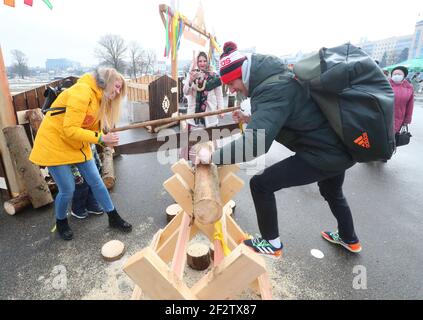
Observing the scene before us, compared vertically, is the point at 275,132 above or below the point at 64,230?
above

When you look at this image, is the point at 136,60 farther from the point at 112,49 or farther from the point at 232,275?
the point at 232,275

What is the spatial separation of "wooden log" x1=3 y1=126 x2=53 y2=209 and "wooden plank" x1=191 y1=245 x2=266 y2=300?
2820 mm

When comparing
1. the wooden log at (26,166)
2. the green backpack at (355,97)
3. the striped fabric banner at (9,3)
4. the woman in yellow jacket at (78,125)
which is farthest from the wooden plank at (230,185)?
the striped fabric banner at (9,3)

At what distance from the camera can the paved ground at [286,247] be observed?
6.97 feet

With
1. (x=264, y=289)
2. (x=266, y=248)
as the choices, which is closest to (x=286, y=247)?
(x=266, y=248)

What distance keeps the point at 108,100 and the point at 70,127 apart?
0.45 meters

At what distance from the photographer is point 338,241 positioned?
2.63 m

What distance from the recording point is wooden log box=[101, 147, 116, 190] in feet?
12.5

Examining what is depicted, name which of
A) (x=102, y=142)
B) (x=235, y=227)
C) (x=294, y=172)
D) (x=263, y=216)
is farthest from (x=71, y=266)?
(x=294, y=172)

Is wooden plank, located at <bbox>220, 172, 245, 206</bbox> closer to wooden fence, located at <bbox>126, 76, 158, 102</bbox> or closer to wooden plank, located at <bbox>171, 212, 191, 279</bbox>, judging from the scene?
wooden plank, located at <bbox>171, 212, 191, 279</bbox>

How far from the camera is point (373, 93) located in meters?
1.48

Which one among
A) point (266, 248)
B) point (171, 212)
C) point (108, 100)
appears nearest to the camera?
point (266, 248)
